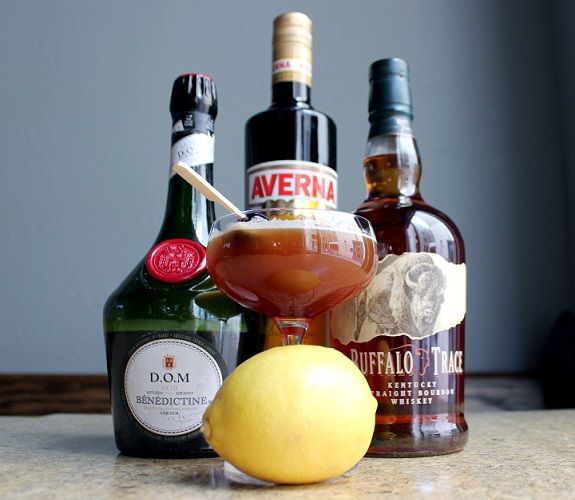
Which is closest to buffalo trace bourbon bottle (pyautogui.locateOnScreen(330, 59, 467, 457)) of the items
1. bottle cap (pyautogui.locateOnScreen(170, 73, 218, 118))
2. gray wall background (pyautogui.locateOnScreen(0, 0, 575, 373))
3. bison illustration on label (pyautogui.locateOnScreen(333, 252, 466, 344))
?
bison illustration on label (pyautogui.locateOnScreen(333, 252, 466, 344))

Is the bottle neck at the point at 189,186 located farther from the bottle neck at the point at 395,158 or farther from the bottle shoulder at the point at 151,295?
the bottle neck at the point at 395,158

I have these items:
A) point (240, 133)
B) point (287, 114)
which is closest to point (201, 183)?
point (287, 114)

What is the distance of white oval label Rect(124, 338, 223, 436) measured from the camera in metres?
0.65

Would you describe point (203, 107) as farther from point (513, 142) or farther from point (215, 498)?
point (513, 142)

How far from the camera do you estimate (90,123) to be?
1.55 meters

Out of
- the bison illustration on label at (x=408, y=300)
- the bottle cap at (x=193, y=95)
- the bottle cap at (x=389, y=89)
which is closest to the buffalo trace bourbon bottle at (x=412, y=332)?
the bison illustration on label at (x=408, y=300)

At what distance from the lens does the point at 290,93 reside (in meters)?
0.81

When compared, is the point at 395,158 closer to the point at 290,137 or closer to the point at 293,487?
the point at 290,137

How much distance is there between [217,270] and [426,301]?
0.21 meters

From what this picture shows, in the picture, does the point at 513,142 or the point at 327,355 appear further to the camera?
the point at 513,142

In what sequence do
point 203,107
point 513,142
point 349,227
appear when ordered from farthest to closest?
point 513,142
point 203,107
point 349,227

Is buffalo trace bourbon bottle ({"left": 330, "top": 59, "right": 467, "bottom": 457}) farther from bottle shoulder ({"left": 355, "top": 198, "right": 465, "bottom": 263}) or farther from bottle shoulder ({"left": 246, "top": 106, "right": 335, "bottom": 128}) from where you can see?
bottle shoulder ({"left": 246, "top": 106, "right": 335, "bottom": 128})

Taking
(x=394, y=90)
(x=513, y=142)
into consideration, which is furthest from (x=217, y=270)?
→ (x=513, y=142)

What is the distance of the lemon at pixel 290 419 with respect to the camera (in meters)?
0.50
